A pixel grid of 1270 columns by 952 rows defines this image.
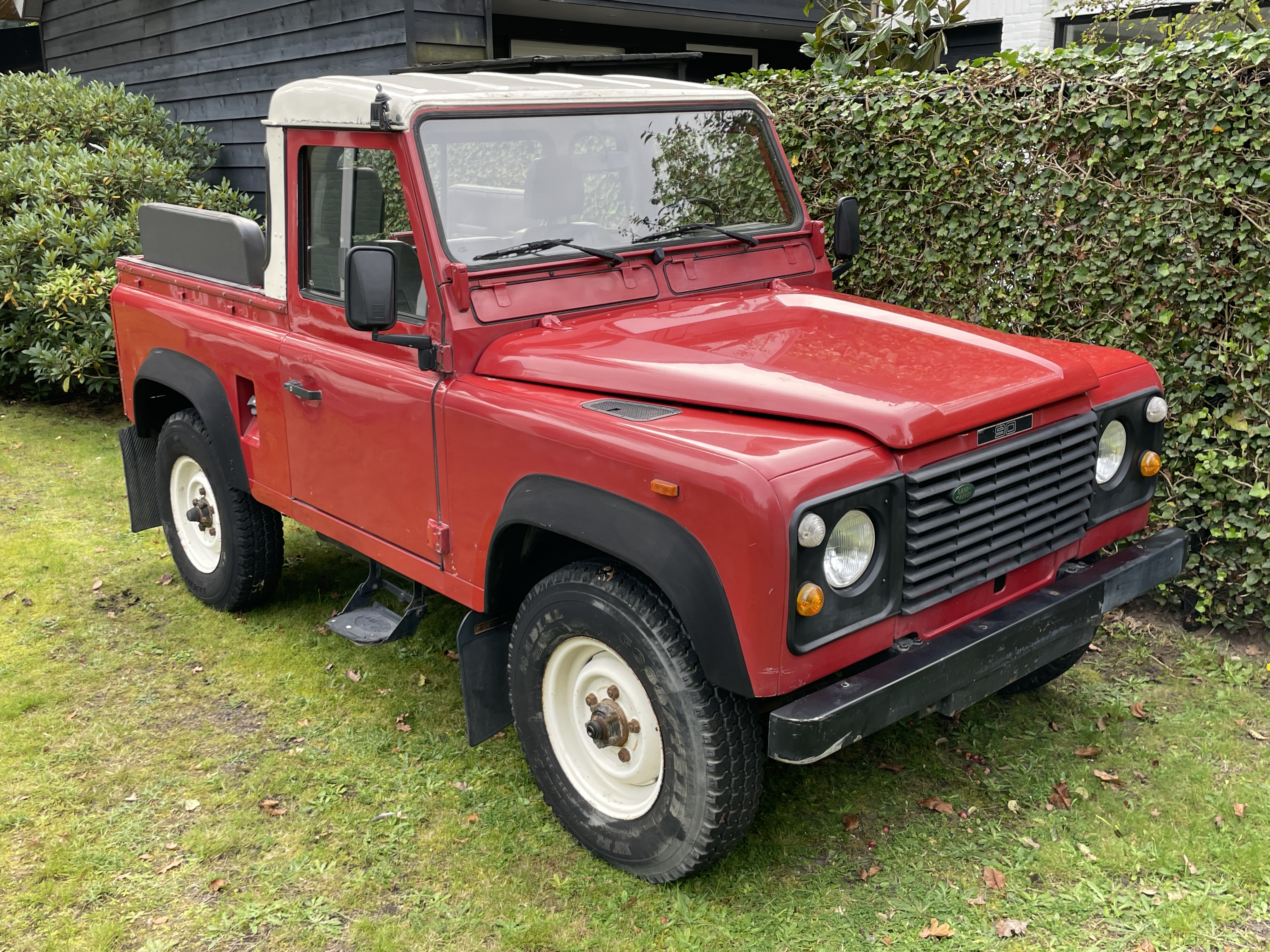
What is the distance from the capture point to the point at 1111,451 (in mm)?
3426

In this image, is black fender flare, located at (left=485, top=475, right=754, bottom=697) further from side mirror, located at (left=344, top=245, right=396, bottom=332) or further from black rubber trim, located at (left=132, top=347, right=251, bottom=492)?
black rubber trim, located at (left=132, top=347, right=251, bottom=492)

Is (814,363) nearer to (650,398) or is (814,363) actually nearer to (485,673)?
(650,398)

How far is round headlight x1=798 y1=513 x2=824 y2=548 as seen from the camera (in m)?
2.50

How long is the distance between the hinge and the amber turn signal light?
133 cm

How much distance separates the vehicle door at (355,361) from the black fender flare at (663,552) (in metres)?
0.67

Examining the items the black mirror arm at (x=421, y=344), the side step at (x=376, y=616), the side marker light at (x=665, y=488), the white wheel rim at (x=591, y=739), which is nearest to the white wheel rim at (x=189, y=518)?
the side step at (x=376, y=616)

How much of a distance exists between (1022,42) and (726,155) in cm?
864

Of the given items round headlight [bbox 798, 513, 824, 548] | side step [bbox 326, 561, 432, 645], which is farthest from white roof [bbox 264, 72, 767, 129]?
round headlight [bbox 798, 513, 824, 548]

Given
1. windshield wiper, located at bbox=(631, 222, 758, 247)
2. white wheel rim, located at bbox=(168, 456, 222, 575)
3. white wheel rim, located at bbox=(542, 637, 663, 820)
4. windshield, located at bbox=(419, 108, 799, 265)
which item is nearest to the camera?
white wheel rim, located at bbox=(542, 637, 663, 820)

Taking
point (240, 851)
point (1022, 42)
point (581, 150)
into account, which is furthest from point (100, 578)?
point (1022, 42)

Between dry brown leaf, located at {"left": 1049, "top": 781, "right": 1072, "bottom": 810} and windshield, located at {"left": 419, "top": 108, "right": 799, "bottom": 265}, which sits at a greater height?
windshield, located at {"left": 419, "top": 108, "right": 799, "bottom": 265}

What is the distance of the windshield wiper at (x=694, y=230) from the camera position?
3.79 metres

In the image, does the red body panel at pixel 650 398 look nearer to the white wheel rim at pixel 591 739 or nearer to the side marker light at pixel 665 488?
the side marker light at pixel 665 488

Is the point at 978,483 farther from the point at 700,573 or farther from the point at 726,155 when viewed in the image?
the point at 726,155
